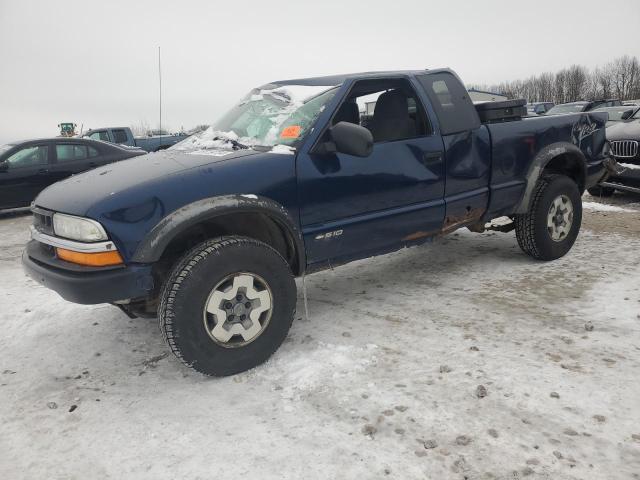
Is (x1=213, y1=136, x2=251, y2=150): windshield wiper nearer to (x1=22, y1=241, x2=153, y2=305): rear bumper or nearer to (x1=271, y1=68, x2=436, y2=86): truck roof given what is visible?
(x1=271, y1=68, x2=436, y2=86): truck roof

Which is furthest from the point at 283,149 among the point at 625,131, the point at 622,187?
the point at 625,131

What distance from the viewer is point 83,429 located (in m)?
2.50

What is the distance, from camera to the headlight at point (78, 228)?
2582 millimetres

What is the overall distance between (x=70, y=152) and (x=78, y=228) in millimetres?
7867

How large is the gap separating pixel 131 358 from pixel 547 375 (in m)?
2.53

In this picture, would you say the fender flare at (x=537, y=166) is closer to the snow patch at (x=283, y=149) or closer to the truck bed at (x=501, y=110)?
the truck bed at (x=501, y=110)

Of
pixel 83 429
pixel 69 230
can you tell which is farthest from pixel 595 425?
pixel 69 230

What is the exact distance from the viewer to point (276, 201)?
9.93ft

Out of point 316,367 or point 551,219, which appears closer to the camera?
point 316,367

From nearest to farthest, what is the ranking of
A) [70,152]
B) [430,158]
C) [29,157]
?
[430,158], [29,157], [70,152]

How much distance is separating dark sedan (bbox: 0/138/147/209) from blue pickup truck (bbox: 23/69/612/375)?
645 cm

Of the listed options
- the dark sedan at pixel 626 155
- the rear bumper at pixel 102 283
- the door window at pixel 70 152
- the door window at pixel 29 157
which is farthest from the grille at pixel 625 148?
the door window at pixel 29 157

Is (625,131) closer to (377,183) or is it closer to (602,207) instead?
(602,207)

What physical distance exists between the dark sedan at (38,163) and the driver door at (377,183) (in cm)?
728
